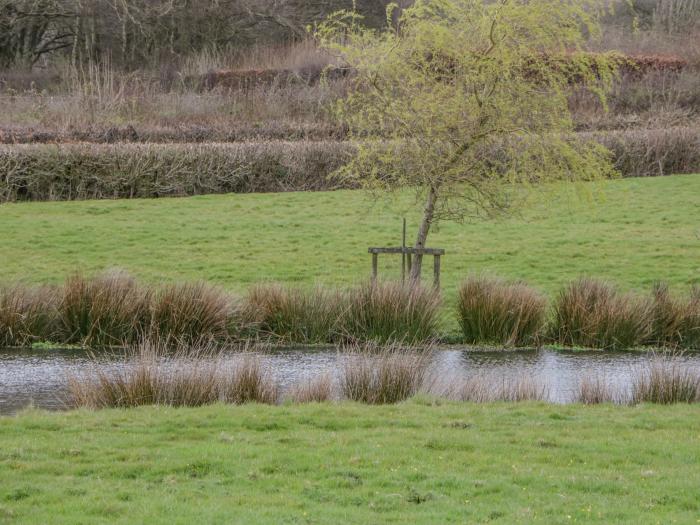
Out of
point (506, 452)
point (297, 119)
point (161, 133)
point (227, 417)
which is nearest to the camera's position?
point (506, 452)

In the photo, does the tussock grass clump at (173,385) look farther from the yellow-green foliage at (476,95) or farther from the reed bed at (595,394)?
the yellow-green foliage at (476,95)

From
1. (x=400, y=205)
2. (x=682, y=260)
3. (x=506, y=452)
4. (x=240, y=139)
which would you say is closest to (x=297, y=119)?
(x=240, y=139)

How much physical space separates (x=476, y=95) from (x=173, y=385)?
8490 mm

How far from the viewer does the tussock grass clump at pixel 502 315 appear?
16812 millimetres

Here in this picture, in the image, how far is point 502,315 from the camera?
16844mm

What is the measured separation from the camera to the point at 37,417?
32.9 feet

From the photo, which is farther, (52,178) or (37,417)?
(52,178)

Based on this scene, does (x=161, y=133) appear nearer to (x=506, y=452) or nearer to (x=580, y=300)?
(x=580, y=300)

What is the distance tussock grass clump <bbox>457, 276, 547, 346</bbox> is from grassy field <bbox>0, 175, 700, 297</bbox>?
6.83 ft

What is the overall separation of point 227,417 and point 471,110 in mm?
9086

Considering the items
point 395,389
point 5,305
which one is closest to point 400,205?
point 5,305

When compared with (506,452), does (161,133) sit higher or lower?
higher

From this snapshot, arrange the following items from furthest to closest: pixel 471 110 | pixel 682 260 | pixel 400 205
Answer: pixel 400 205 < pixel 682 260 < pixel 471 110

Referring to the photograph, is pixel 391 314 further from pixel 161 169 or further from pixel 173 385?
pixel 161 169
